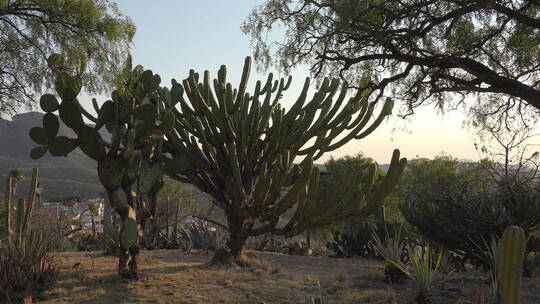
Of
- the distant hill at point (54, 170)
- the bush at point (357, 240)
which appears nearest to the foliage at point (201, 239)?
the bush at point (357, 240)

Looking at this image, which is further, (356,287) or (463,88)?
(463,88)

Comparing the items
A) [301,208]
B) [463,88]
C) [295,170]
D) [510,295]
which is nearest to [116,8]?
[295,170]

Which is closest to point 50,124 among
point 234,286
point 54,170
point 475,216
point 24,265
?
point 24,265

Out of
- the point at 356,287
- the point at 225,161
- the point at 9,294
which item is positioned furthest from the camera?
the point at 225,161

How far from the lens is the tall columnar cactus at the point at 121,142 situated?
19.4 feet

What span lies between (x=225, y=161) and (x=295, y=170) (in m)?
1.27

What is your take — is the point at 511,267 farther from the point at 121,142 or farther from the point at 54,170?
the point at 54,170

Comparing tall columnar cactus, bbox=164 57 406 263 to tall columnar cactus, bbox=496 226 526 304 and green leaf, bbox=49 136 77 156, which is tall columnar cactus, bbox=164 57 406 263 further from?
tall columnar cactus, bbox=496 226 526 304

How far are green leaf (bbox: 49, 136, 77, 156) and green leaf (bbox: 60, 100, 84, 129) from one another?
0.25 meters

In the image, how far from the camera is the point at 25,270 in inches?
235

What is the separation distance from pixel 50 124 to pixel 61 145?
0.30m

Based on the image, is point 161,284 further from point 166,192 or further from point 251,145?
point 166,192

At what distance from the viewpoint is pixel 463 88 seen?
459 inches

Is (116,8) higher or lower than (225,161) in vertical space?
higher
